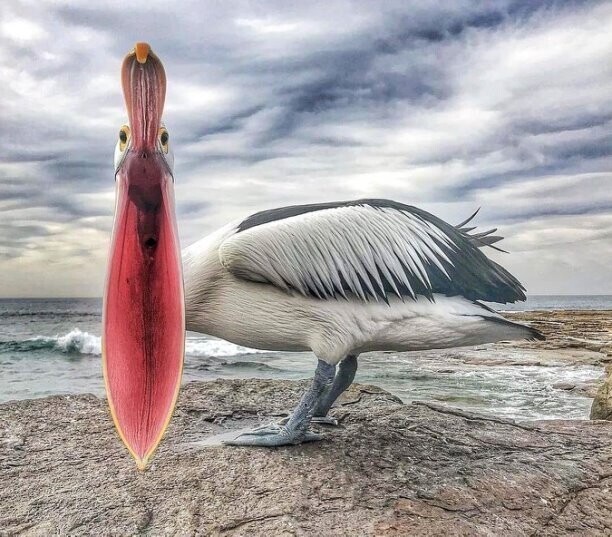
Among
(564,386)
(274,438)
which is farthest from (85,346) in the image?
(274,438)

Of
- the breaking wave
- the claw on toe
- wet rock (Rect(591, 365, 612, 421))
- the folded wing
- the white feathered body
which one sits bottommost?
the breaking wave

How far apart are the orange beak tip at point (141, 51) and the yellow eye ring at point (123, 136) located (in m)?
0.30

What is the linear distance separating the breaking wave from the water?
1.1 inches

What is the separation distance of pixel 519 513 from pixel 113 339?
2018 mm

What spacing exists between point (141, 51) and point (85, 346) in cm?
1713

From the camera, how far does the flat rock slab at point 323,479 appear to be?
253cm

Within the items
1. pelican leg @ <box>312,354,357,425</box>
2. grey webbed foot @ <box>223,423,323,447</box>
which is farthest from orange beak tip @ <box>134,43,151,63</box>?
pelican leg @ <box>312,354,357,425</box>

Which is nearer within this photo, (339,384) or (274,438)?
(274,438)

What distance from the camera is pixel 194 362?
14047 millimetres

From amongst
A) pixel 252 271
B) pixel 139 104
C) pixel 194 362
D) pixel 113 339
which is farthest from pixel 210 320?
pixel 194 362

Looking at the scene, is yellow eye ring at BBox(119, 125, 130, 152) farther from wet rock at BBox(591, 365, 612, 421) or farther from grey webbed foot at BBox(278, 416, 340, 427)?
wet rock at BBox(591, 365, 612, 421)

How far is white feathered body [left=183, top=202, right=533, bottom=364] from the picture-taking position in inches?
125

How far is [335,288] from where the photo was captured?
126 inches

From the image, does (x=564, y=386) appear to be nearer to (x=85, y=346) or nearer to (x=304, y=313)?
(x=304, y=313)
